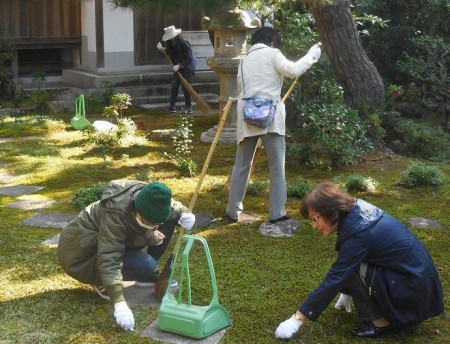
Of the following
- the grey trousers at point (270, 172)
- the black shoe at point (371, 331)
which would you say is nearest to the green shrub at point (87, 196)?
the grey trousers at point (270, 172)

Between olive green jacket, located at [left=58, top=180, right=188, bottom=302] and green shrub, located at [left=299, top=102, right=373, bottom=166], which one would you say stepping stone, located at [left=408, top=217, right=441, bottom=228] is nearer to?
green shrub, located at [left=299, top=102, right=373, bottom=166]

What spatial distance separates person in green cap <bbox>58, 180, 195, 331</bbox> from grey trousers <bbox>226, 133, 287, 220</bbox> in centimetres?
151

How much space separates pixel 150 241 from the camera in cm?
448

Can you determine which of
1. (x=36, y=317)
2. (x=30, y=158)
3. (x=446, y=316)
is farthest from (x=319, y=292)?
(x=30, y=158)

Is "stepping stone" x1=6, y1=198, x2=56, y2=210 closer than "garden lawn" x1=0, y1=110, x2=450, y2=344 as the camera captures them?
No

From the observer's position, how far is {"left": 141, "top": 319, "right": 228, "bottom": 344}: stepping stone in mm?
3959

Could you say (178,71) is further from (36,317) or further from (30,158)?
(36,317)

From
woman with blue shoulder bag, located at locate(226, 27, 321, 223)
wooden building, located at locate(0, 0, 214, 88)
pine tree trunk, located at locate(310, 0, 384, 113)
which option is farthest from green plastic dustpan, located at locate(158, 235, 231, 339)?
wooden building, located at locate(0, 0, 214, 88)

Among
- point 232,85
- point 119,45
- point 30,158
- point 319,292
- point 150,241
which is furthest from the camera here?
point 119,45

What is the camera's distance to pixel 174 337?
4.01 metres

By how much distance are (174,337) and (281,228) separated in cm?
216

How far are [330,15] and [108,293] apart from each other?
606 cm

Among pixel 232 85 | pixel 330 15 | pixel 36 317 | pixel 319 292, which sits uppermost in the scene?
pixel 330 15

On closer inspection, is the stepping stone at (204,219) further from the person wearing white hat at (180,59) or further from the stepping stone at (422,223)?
the person wearing white hat at (180,59)
